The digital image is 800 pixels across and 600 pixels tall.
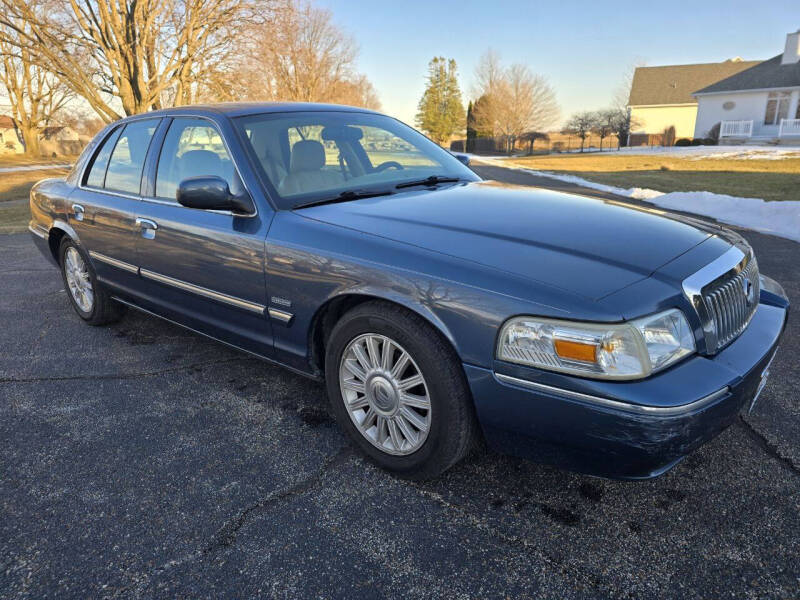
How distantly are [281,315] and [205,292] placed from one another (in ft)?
2.06

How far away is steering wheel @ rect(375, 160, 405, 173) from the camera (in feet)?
10.7

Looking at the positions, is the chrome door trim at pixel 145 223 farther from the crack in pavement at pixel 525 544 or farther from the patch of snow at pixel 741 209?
the patch of snow at pixel 741 209

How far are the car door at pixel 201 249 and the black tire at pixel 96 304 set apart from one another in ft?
2.66

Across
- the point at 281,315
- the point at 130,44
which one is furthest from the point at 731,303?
the point at 130,44

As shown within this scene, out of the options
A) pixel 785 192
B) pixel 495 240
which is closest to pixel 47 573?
pixel 495 240

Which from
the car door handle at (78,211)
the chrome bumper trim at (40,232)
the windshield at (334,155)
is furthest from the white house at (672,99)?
the car door handle at (78,211)

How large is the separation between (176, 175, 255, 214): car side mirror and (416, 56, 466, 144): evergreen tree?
80020 millimetres

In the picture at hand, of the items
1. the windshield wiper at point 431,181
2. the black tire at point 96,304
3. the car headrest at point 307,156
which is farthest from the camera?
the black tire at point 96,304

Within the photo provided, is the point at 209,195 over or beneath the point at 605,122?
beneath

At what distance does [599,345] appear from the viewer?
179 cm

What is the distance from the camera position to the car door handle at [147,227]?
329 cm

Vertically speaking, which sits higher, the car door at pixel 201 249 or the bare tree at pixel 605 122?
the bare tree at pixel 605 122

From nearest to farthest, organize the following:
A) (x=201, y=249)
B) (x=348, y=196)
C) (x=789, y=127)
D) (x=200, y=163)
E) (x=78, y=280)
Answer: (x=348, y=196), (x=201, y=249), (x=200, y=163), (x=78, y=280), (x=789, y=127)

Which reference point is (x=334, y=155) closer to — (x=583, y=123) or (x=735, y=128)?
(x=735, y=128)
